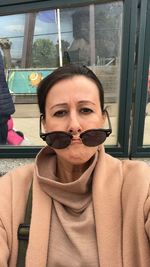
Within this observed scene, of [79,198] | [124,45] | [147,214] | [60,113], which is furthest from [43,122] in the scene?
[124,45]

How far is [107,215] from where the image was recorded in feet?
4.37

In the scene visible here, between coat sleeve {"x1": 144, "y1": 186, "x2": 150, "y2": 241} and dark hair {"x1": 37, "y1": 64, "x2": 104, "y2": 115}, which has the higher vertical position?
dark hair {"x1": 37, "y1": 64, "x2": 104, "y2": 115}

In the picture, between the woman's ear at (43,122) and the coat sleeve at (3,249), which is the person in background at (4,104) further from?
the coat sleeve at (3,249)

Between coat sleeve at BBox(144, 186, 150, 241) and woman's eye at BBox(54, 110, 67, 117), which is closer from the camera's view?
coat sleeve at BBox(144, 186, 150, 241)

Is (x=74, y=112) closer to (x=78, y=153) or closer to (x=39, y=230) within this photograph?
(x=78, y=153)

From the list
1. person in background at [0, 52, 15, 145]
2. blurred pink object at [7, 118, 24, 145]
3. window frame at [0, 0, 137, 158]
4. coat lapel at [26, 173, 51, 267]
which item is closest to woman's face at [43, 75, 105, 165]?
coat lapel at [26, 173, 51, 267]

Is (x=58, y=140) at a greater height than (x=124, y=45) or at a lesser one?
lesser

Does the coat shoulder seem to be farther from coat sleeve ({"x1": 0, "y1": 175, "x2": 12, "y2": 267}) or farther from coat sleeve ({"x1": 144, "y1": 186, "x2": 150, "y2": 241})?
coat sleeve ({"x1": 144, "y1": 186, "x2": 150, "y2": 241})

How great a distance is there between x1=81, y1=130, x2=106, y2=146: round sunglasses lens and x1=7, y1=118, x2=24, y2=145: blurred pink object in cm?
135

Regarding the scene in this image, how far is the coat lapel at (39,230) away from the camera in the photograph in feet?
4.38

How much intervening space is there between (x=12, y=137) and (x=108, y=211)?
1.45 meters

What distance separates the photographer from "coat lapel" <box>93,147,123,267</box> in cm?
129

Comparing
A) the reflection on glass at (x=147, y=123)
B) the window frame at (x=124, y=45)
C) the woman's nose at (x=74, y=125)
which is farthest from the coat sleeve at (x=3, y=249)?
the reflection on glass at (x=147, y=123)

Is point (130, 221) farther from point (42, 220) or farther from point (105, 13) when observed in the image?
point (105, 13)
